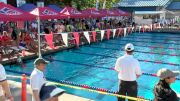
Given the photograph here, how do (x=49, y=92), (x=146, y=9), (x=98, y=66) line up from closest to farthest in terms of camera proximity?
1. (x=49, y=92)
2. (x=98, y=66)
3. (x=146, y=9)

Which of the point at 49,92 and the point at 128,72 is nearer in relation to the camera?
the point at 49,92

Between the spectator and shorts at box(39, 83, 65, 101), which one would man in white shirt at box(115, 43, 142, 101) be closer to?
the spectator

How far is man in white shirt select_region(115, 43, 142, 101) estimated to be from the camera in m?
5.52

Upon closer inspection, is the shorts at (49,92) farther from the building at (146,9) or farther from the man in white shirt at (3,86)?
the building at (146,9)

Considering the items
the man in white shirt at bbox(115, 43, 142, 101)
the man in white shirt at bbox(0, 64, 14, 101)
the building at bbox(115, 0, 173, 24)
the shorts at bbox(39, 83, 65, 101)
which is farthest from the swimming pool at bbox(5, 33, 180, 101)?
the building at bbox(115, 0, 173, 24)

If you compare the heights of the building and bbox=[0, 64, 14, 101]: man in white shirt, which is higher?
the building

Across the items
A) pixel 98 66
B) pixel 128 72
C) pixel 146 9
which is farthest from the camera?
pixel 146 9

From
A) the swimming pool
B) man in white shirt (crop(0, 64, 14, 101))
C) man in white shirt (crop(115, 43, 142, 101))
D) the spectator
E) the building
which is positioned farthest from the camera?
the building

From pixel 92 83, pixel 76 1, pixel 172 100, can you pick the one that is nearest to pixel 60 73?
pixel 92 83

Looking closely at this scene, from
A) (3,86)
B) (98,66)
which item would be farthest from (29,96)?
(98,66)

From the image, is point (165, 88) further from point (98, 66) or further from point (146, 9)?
point (146, 9)

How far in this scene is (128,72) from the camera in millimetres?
5547

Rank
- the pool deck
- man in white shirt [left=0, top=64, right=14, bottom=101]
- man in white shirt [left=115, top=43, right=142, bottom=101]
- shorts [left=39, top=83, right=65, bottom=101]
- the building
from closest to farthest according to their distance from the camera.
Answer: shorts [left=39, top=83, right=65, bottom=101]
man in white shirt [left=115, top=43, right=142, bottom=101]
man in white shirt [left=0, top=64, right=14, bottom=101]
the pool deck
the building

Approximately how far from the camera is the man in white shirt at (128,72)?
18.1 ft
